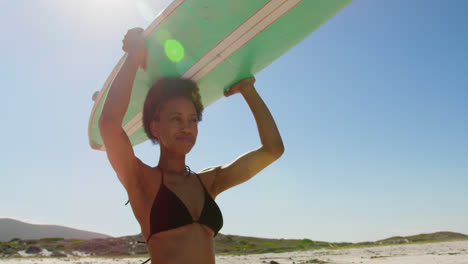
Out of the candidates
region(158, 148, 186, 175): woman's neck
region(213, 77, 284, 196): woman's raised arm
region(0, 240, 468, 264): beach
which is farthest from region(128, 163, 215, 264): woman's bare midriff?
region(0, 240, 468, 264): beach

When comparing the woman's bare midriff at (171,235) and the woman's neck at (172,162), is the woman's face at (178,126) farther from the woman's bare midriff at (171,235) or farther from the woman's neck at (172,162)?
the woman's bare midriff at (171,235)

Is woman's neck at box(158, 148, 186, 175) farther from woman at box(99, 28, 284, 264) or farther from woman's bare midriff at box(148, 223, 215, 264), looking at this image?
woman's bare midriff at box(148, 223, 215, 264)

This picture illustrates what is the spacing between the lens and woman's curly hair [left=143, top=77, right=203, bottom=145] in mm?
2062

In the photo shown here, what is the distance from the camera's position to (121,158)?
161cm

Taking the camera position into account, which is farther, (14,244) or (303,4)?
(14,244)

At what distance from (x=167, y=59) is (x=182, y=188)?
102cm

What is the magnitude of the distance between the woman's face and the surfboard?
50 cm

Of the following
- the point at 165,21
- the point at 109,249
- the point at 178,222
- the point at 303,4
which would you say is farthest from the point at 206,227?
the point at 109,249

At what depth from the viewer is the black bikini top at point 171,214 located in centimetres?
166

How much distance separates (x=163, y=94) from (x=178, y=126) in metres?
0.33

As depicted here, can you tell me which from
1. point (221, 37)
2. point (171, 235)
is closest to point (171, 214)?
point (171, 235)

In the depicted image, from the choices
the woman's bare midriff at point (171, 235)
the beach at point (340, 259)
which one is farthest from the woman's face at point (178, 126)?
the beach at point (340, 259)

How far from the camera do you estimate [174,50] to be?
2385mm

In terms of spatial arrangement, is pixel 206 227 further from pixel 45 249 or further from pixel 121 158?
pixel 45 249
